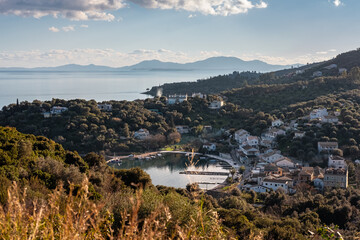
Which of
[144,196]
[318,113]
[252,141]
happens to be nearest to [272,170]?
[252,141]

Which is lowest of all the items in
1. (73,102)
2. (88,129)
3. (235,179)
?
(235,179)

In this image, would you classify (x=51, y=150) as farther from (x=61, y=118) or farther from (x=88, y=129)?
(x=61, y=118)

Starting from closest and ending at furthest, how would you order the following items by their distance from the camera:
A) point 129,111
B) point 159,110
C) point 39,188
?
point 39,188 < point 129,111 < point 159,110

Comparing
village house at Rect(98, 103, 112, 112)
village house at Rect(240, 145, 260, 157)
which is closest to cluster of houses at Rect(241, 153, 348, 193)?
village house at Rect(240, 145, 260, 157)

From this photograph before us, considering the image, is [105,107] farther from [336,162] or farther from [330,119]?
[336,162]

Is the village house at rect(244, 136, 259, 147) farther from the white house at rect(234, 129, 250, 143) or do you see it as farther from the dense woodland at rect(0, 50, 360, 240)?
the dense woodland at rect(0, 50, 360, 240)

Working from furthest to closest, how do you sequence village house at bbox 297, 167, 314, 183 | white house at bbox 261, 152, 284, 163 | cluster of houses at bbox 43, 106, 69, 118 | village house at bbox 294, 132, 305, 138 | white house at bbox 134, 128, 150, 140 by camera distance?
1. cluster of houses at bbox 43, 106, 69, 118
2. white house at bbox 134, 128, 150, 140
3. village house at bbox 294, 132, 305, 138
4. white house at bbox 261, 152, 284, 163
5. village house at bbox 297, 167, 314, 183

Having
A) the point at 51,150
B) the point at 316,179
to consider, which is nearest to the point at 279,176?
the point at 316,179
